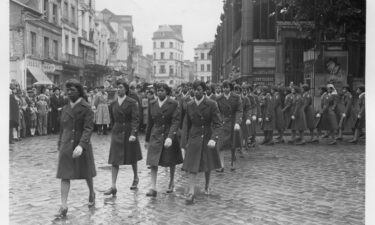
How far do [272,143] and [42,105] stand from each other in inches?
369

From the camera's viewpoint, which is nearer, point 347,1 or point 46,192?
point 46,192

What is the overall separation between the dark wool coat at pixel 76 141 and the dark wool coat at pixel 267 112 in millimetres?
9538

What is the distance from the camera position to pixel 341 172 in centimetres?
1074

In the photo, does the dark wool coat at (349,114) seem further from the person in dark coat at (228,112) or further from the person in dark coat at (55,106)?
the person in dark coat at (55,106)

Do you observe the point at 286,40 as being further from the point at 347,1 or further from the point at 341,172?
the point at 341,172

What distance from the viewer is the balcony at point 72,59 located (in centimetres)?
3592

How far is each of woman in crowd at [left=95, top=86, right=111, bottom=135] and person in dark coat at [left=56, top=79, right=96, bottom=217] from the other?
12.8 meters

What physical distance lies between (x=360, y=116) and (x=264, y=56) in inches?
559

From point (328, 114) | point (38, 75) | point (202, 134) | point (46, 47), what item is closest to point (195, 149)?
point (202, 134)

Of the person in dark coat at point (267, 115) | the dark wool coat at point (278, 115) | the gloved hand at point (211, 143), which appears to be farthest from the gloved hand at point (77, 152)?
the dark wool coat at point (278, 115)

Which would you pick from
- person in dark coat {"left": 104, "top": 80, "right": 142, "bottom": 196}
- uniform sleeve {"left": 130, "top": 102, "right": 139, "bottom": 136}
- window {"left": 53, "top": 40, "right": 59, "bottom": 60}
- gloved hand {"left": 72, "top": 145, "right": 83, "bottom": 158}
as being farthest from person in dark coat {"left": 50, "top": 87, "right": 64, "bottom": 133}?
window {"left": 53, "top": 40, "right": 59, "bottom": 60}

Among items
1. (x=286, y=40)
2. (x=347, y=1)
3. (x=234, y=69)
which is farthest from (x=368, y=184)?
(x=234, y=69)

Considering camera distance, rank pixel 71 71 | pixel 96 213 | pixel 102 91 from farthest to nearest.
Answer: pixel 71 71 → pixel 102 91 → pixel 96 213
